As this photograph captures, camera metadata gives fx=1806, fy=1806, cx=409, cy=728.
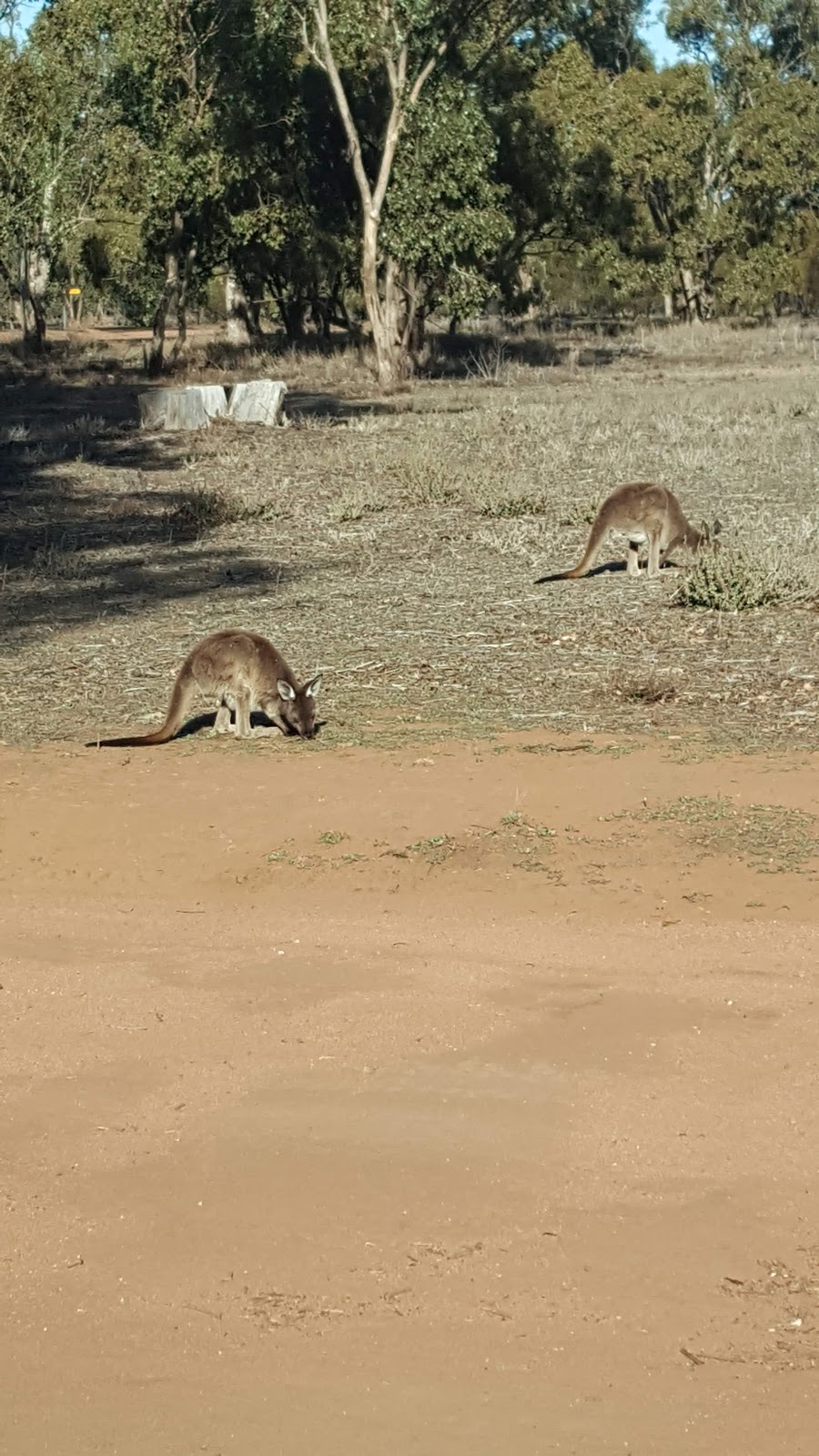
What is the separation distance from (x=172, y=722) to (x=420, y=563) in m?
5.50

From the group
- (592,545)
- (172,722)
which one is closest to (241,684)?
(172,722)

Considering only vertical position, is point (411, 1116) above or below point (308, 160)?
below

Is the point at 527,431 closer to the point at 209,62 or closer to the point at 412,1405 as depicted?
the point at 209,62

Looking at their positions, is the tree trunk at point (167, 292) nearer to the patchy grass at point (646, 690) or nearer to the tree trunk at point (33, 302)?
the tree trunk at point (33, 302)

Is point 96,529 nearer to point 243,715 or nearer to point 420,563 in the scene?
point 420,563

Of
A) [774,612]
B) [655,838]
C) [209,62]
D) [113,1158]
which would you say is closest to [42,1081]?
[113,1158]

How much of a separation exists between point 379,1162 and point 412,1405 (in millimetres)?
1118

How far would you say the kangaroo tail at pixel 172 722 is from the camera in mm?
9242

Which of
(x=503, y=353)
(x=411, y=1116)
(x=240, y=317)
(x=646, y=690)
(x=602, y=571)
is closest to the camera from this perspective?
(x=411, y=1116)

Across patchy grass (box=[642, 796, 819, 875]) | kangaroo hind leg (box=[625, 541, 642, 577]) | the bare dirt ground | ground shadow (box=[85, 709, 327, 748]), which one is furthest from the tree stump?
patchy grass (box=[642, 796, 819, 875])

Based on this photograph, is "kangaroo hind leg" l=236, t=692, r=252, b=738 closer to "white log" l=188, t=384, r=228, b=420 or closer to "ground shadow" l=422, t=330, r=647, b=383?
"white log" l=188, t=384, r=228, b=420

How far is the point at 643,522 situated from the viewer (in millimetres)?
13211

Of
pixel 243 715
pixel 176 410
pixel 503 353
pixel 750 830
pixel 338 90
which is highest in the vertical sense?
pixel 338 90

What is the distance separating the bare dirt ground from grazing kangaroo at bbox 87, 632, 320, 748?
0.17 metres
